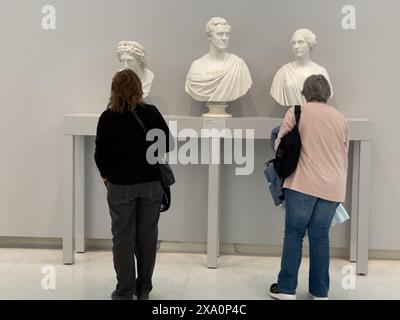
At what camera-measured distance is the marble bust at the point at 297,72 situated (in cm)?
470

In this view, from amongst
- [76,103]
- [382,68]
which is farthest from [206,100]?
[382,68]

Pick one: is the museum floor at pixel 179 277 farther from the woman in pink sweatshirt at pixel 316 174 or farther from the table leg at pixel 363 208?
the woman in pink sweatshirt at pixel 316 174

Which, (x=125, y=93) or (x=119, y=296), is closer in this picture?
(x=125, y=93)

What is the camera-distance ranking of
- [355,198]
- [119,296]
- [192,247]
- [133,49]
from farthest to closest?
[192,247]
[355,198]
[133,49]
[119,296]

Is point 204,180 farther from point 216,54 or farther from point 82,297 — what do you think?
point 82,297

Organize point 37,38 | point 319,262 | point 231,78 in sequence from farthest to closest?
point 37,38, point 231,78, point 319,262

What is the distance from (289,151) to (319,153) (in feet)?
0.62

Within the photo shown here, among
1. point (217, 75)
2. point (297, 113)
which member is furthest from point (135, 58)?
point (297, 113)

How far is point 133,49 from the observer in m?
4.69

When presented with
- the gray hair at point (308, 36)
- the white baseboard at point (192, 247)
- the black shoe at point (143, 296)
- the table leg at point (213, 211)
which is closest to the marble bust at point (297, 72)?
the gray hair at point (308, 36)

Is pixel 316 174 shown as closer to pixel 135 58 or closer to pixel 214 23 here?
pixel 214 23

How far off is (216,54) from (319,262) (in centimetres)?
193

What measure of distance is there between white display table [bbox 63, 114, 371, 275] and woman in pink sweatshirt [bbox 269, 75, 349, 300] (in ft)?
2.82

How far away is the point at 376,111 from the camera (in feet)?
16.7
